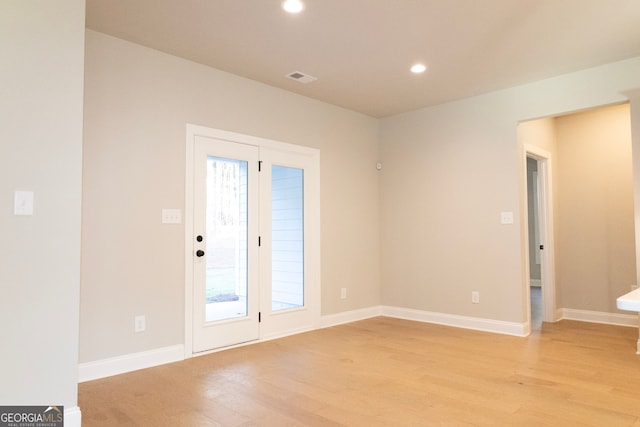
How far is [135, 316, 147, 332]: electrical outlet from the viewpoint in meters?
3.43

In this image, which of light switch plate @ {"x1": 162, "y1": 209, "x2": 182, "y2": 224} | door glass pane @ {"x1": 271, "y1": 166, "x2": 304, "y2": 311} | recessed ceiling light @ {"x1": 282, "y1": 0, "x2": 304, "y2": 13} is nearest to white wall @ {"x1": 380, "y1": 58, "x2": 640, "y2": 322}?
door glass pane @ {"x1": 271, "y1": 166, "x2": 304, "y2": 311}

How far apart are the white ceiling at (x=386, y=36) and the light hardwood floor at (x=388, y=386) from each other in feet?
8.77

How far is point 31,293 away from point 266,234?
245cm

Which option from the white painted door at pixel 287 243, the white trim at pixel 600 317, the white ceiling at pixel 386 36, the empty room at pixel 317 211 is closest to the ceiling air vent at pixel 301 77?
the white ceiling at pixel 386 36

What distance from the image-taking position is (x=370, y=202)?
226 inches

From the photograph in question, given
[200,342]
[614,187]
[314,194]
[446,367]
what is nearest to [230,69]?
[314,194]

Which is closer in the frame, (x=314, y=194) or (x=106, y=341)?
(x=106, y=341)

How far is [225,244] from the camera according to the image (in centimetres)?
409

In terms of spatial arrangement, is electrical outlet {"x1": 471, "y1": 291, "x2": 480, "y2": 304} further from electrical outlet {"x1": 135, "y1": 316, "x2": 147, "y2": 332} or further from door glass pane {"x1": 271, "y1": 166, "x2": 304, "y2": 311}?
electrical outlet {"x1": 135, "y1": 316, "x2": 147, "y2": 332}

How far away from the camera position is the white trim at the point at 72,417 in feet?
7.39

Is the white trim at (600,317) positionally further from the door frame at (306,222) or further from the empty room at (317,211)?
the door frame at (306,222)

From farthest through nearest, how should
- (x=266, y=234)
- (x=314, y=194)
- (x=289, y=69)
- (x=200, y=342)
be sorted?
(x=314, y=194), (x=266, y=234), (x=289, y=69), (x=200, y=342)

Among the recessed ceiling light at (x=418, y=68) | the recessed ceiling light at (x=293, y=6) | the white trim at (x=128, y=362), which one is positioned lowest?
the white trim at (x=128, y=362)

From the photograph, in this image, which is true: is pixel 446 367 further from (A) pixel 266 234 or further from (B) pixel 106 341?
(B) pixel 106 341
